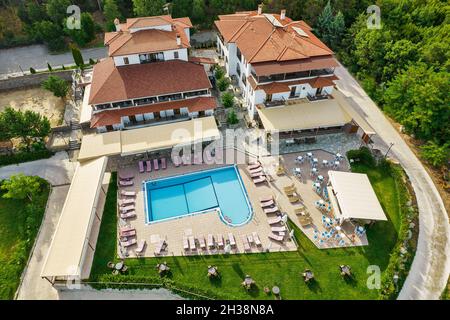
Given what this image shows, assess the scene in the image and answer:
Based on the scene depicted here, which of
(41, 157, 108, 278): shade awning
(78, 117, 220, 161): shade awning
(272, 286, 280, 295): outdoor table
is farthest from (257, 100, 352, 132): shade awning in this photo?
(41, 157, 108, 278): shade awning

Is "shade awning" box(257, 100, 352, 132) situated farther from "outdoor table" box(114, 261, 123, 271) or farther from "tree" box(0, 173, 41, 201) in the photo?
"tree" box(0, 173, 41, 201)

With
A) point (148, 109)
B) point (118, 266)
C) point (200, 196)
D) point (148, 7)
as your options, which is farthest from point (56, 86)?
point (118, 266)

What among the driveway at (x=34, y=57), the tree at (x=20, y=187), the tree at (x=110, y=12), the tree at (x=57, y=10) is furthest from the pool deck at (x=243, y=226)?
the tree at (x=57, y=10)

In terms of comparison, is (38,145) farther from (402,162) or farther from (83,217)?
(402,162)

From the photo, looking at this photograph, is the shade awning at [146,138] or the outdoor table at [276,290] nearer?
the outdoor table at [276,290]

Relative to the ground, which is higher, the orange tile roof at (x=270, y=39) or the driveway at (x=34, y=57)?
the orange tile roof at (x=270, y=39)

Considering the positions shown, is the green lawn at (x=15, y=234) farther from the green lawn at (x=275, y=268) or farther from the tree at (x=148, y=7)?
the tree at (x=148, y=7)
